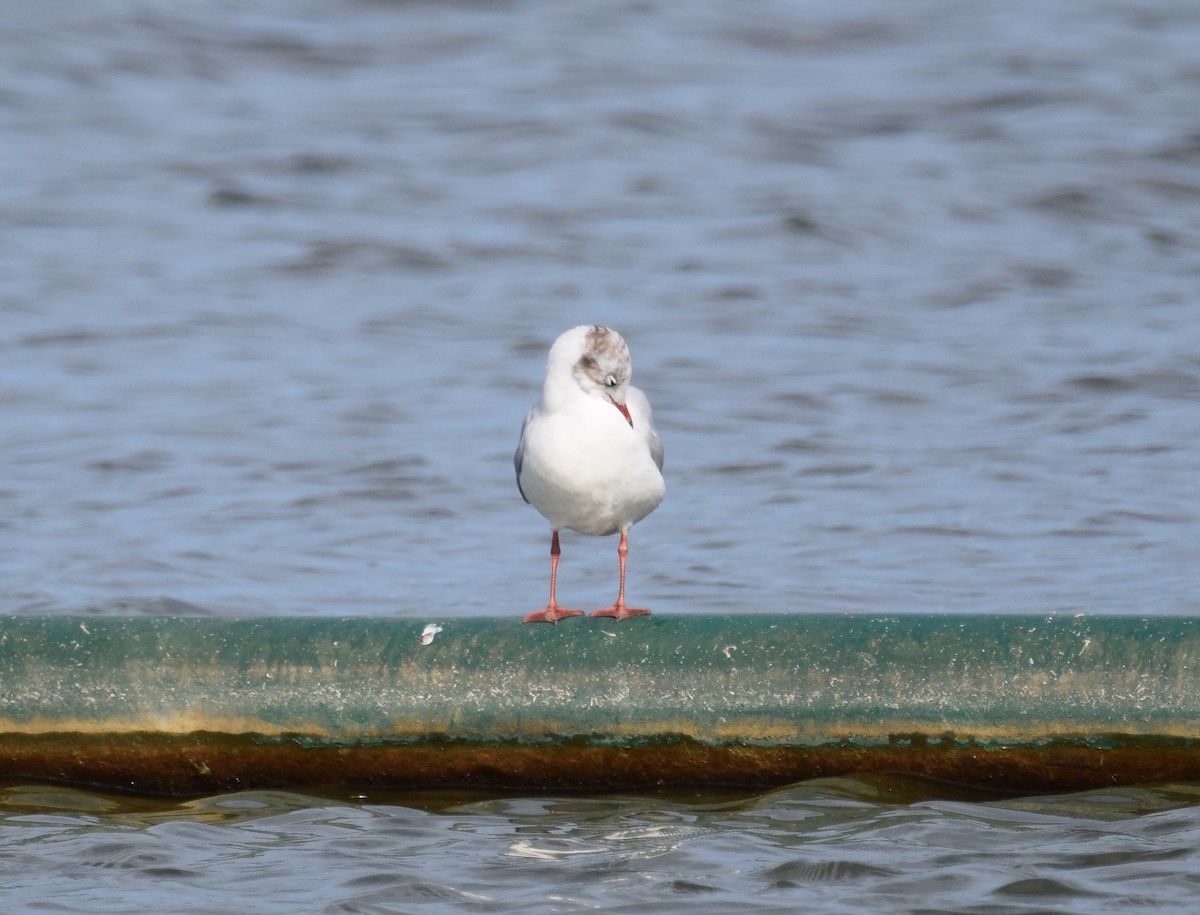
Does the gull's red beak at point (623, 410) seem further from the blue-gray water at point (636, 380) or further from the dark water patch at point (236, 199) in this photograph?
the dark water patch at point (236, 199)

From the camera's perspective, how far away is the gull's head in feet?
18.7

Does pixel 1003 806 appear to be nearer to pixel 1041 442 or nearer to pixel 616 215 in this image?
pixel 1041 442

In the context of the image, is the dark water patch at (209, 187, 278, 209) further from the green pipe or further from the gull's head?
the gull's head

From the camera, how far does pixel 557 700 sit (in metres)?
5.94

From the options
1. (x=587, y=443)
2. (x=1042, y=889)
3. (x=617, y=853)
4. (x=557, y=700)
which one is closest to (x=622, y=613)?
(x=557, y=700)

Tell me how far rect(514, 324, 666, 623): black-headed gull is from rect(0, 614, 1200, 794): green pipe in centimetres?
53

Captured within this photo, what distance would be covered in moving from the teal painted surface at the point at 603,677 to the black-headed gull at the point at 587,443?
0.52 metres

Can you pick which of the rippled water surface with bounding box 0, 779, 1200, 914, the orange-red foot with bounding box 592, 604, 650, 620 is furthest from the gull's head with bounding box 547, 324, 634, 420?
the rippled water surface with bounding box 0, 779, 1200, 914

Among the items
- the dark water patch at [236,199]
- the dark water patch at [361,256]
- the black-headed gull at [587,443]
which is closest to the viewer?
the black-headed gull at [587,443]

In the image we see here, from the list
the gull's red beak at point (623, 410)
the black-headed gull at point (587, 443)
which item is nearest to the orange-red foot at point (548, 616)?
the black-headed gull at point (587, 443)

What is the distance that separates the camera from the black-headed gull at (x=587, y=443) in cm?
563

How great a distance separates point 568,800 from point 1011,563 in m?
4.13

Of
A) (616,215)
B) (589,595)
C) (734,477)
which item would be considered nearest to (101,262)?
(616,215)

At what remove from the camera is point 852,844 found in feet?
17.3
